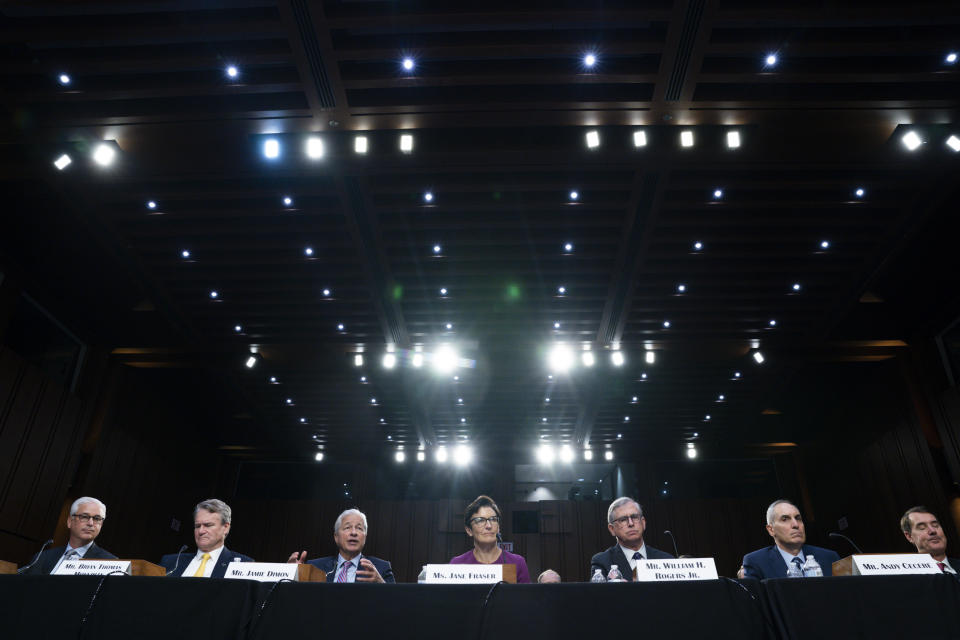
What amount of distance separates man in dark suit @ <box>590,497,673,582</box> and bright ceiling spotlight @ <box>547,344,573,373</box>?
17.6ft

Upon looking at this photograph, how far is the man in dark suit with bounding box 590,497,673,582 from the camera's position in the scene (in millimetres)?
3537

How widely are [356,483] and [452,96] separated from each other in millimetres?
10517

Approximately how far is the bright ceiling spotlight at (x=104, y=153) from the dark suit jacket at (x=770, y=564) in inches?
245

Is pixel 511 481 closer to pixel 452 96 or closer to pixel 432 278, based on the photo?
pixel 432 278

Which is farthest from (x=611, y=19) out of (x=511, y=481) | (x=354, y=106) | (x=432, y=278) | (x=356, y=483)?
(x=356, y=483)

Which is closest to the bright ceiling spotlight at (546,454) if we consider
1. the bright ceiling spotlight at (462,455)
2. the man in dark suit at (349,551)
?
the bright ceiling spotlight at (462,455)

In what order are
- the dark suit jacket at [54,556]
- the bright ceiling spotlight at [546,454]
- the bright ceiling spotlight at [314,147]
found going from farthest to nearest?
the bright ceiling spotlight at [546,454]
the bright ceiling spotlight at [314,147]
the dark suit jacket at [54,556]

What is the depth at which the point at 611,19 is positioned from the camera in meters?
4.72

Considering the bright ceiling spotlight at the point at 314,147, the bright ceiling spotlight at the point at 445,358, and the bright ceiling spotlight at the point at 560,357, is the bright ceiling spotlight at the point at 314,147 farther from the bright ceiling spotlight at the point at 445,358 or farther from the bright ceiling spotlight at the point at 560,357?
the bright ceiling spotlight at the point at 560,357

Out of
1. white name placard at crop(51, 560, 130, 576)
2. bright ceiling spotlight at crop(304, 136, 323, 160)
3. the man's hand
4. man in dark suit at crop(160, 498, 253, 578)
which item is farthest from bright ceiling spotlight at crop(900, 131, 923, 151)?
white name placard at crop(51, 560, 130, 576)

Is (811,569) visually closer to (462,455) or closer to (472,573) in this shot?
(472,573)

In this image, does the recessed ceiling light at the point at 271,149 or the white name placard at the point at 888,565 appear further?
the recessed ceiling light at the point at 271,149

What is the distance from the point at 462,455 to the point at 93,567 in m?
11.3

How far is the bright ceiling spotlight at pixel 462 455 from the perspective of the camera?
13.4 metres
